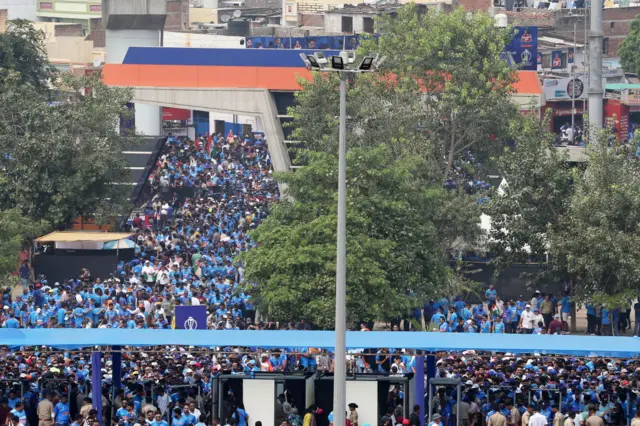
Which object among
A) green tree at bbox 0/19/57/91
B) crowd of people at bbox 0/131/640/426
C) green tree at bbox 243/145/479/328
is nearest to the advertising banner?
crowd of people at bbox 0/131/640/426

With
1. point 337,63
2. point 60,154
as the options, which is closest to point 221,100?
point 60,154

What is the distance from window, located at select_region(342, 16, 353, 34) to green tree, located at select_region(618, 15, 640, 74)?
55.0 feet

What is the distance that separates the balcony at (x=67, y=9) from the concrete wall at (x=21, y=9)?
0.53 meters

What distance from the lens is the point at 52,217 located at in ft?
165

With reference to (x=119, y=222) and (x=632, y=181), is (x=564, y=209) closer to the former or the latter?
(x=632, y=181)

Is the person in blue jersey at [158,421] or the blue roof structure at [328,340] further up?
the blue roof structure at [328,340]

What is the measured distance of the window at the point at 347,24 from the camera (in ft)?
331

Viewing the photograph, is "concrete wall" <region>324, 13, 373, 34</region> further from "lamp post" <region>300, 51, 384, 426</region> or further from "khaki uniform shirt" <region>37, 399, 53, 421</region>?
"lamp post" <region>300, 51, 384, 426</region>

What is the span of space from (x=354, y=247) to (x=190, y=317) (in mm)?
4202

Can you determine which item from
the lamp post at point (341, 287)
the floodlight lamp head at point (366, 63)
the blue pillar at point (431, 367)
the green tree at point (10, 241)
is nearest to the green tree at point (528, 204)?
the blue pillar at point (431, 367)

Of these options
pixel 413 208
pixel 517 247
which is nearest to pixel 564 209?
pixel 517 247

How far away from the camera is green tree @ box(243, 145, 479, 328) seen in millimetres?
37344

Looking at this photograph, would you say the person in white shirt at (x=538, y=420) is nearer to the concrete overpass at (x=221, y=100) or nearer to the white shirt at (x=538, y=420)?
the white shirt at (x=538, y=420)

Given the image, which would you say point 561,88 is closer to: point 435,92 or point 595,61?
point 595,61
